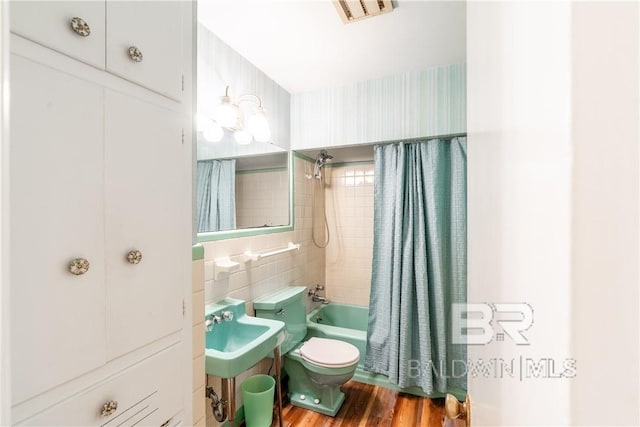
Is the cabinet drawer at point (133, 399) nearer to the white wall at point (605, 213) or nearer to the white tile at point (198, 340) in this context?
the white tile at point (198, 340)

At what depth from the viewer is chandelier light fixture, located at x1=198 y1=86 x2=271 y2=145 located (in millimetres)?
1622

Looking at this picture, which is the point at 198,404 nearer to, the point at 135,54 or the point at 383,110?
the point at 135,54

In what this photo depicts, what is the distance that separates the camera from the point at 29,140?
1.82ft

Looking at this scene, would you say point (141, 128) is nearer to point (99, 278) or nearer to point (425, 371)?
point (99, 278)

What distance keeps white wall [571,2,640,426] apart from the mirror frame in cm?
139

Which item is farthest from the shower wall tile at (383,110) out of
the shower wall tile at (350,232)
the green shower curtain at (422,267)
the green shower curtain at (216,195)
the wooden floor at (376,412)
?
the wooden floor at (376,412)

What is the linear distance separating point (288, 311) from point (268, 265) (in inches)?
14.9

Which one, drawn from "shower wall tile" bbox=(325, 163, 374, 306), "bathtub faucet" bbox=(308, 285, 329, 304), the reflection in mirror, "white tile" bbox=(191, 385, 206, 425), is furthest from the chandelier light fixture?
"bathtub faucet" bbox=(308, 285, 329, 304)

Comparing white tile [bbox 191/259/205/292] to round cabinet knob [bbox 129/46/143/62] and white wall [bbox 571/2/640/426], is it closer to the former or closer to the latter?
round cabinet knob [bbox 129/46/143/62]

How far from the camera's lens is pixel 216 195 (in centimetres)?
169

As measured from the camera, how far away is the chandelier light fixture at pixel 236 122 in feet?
5.32

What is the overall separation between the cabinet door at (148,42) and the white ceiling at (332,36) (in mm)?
724

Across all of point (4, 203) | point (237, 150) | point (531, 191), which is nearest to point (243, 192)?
point (237, 150)

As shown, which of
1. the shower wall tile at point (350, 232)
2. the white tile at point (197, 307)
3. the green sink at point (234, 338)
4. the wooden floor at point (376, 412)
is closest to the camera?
A: the white tile at point (197, 307)
